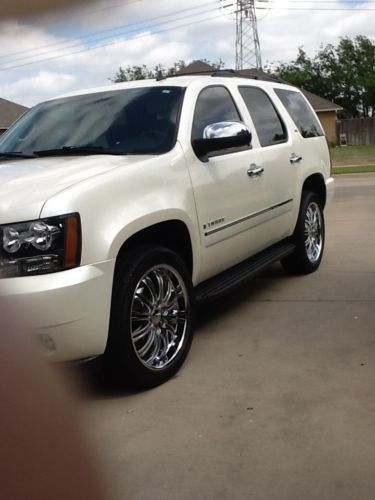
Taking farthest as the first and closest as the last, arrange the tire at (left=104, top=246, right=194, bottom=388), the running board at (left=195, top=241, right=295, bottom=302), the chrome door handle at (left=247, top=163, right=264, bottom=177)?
the chrome door handle at (left=247, top=163, right=264, bottom=177), the running board at (left=195, top=241, right=295, bottom=302), the tire at (left=104, top=246, right=194, bottom=388)

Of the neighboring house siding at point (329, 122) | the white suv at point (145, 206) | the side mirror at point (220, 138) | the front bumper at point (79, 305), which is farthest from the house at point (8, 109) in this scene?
the neighboring house siding at point (329, 122)

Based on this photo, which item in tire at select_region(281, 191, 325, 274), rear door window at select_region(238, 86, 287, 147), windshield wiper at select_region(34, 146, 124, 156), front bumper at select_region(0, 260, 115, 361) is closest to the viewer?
front bumper at select_region(0, 260, 115, 361)

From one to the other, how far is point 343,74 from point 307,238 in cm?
5920

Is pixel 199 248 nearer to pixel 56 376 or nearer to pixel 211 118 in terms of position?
pixel 211 118

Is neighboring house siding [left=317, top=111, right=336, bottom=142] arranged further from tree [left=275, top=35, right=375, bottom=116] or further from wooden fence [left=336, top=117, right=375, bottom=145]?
tree [left=275, top=35, right=375, bottom=116]

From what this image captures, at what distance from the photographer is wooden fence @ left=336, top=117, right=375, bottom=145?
47.9 m

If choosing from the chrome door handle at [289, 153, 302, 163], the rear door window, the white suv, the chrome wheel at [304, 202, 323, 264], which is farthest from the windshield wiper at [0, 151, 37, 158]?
the chrome wheel at [304, 202, 323, 264]

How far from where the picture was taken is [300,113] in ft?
21.5

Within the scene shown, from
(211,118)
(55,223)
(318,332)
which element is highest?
(211,118)

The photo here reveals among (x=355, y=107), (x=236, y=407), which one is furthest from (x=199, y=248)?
(x=355, y=107)

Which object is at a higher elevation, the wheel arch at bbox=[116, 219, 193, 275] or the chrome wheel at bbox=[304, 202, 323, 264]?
the wheel arch at bbox=[116, 219, 193, 275]

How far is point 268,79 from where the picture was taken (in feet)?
20.6

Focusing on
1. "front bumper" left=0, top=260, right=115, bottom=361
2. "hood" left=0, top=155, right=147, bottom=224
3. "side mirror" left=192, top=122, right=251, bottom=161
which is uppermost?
"side mirror" left=192, top=122, right=251, bottom=161

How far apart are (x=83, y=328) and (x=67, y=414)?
2.43 metres
